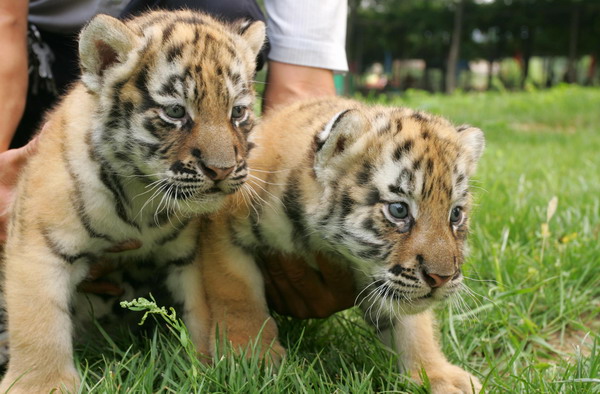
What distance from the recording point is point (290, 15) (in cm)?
398

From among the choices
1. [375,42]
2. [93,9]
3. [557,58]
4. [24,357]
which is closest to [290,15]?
[93,9]

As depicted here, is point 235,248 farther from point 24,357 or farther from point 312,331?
point 24,357

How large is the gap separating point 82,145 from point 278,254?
88cm

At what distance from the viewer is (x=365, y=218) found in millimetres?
2486

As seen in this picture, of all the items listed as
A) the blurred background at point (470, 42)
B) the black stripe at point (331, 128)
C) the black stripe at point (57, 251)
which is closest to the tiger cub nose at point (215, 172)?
the black stripe at point (331, 128)

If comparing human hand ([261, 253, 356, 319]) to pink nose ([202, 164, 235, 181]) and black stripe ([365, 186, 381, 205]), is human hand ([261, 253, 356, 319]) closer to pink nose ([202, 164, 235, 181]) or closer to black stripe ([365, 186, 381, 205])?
black stripe ([365, 186, 381, 205])

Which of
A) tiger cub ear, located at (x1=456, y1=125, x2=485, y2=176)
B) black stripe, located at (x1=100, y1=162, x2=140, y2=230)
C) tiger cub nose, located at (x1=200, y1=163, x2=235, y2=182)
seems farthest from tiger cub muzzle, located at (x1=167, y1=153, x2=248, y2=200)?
tiger cub ear, located at (x1=456, y1=125, x2=485, y2=176)

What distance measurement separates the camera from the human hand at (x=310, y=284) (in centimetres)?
290

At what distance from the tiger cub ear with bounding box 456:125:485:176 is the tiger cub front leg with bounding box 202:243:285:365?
962mm

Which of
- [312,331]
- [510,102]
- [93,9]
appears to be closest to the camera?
[312,331]

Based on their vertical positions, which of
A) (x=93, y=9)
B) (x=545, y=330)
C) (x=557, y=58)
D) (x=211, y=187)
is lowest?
(x=545, y=330)

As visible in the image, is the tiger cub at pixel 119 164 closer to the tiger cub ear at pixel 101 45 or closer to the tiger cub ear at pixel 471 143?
the tiger cub ear at pixel 101 45

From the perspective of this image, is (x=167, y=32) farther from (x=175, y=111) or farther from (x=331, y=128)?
(x=331, y=128)

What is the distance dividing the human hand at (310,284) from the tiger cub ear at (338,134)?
1.51ft
